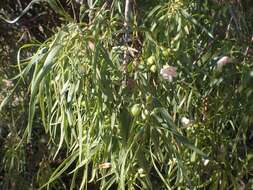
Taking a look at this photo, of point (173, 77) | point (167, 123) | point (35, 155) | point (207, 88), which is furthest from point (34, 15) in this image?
point (167, 123)

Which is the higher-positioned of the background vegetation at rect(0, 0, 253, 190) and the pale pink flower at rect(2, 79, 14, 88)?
the background vegetation at rect(0, 0, 253, 190)

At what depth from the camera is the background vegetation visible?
3.79ft

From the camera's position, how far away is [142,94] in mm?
1176

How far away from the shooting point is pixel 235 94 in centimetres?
162

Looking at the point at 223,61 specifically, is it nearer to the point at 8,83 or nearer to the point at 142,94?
the point at 142,94

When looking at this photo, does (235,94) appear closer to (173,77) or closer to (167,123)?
(173,77)

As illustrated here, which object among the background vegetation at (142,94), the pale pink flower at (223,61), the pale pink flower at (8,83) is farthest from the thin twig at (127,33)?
the pale pink flower at (8,83)

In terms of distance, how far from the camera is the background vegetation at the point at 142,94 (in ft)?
3.79

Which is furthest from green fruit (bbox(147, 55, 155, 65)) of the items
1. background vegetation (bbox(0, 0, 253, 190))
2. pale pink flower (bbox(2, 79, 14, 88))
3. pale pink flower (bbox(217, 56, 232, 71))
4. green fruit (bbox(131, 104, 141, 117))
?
pale pink flower (bbox(2, 79, 14, 88))

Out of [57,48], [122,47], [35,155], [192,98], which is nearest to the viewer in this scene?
[57,48]

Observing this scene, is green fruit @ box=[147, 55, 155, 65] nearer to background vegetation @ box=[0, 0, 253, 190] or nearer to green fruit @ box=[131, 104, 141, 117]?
background vegetation @ box=[0, 0, 253, 190]

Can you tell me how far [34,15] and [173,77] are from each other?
1187mm

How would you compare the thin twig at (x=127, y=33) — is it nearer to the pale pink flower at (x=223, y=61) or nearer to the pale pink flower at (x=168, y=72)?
the pale pink flower at (x=168, y=72)

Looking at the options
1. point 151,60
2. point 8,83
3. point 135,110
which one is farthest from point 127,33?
point 8,83
